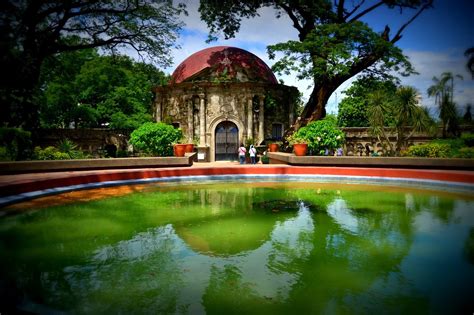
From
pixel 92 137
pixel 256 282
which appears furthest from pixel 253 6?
pixel 256 282

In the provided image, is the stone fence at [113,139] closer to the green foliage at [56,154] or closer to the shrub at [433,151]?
the green foliage at [56,154]

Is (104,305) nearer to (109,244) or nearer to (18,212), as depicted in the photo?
(109,244)

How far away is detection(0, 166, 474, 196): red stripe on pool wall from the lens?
33.6 ft

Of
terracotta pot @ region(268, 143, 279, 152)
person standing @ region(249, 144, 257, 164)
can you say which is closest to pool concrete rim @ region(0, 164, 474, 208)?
person standing @ region(249, 144, 257, 164)

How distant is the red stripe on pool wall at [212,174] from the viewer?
1025cm

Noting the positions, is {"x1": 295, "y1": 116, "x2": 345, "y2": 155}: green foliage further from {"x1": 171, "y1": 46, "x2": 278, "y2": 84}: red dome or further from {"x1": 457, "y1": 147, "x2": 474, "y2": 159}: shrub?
{"x1": 171, "y1": 46, "x2": 278, "y2": 84}: red dome

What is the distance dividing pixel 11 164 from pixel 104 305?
11.5 m

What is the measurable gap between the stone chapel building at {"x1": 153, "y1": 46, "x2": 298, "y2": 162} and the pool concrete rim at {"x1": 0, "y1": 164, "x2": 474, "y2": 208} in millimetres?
10427

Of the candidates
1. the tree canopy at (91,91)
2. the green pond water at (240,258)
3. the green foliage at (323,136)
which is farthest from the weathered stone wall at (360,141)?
the green pond water at (240,258)

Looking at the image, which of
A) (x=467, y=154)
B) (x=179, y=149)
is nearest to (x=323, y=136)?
(x=467, y=154)

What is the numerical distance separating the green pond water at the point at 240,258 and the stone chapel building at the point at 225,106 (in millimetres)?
16388

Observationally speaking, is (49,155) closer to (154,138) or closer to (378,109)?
(154,138)

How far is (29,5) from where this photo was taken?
7.86m

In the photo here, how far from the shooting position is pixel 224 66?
Result: 2612 cm
